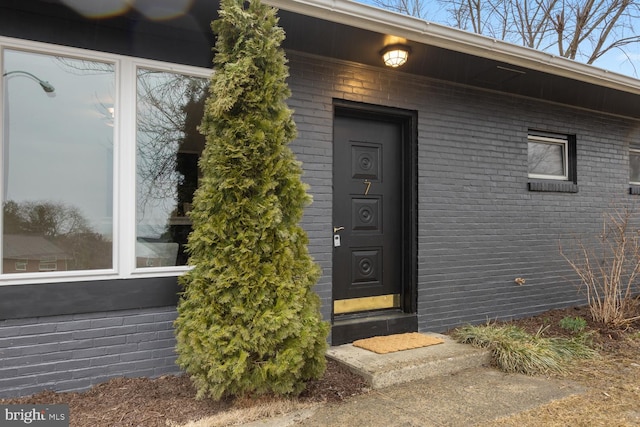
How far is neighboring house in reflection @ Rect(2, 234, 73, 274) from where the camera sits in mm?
2842

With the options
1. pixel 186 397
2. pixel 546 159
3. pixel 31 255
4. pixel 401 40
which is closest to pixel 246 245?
pixel 186 397

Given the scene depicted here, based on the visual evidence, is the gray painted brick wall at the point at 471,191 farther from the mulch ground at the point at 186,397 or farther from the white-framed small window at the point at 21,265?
the white-framed small window at the point at 21,265

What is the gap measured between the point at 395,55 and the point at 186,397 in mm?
3139

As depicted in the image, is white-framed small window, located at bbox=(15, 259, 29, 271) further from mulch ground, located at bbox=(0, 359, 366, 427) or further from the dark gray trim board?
mulch ground, located at bbox=(0, 359, 366, 427)

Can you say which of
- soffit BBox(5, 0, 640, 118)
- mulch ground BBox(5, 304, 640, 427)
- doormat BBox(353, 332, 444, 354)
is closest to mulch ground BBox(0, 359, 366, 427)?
mulch ground BBox(5, 304, 640, 427)

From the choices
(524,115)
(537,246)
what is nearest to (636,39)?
(524,115)

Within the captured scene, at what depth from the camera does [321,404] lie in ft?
9.16

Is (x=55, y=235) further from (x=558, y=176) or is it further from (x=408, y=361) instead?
(x=558, y=176)

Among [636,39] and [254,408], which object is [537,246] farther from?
[636,39]

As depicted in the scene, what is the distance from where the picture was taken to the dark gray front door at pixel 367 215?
13.4 ft

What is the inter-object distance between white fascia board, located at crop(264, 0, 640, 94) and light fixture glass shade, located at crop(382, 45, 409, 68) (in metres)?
0.17

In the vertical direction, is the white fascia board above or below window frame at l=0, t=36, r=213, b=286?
above

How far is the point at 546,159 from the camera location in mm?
5535

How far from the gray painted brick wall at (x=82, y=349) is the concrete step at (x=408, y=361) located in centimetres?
139
